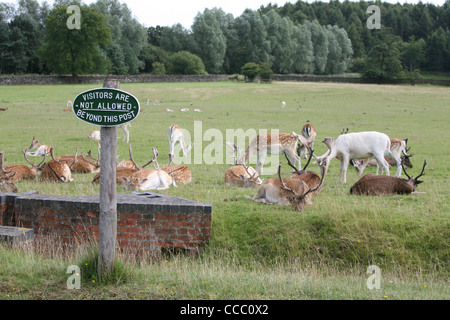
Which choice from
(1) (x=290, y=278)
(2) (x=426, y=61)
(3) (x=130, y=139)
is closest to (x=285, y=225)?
(1) (x=290, y=278)

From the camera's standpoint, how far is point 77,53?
57500 mm

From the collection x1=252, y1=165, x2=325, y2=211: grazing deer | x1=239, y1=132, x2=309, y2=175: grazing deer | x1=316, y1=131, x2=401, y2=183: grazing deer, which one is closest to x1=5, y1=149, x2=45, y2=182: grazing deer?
x1=239, y1=132, x2=309, y2=175: grazing deer

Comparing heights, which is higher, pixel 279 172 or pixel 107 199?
pixel 107 199

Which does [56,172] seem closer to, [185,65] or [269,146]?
[269,146]

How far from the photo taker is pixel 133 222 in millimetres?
7762

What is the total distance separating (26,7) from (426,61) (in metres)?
69.5

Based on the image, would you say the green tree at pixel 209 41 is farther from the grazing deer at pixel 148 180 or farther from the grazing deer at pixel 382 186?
the grazing deer at pixel 382 186

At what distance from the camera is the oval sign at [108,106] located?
5477 millimetres

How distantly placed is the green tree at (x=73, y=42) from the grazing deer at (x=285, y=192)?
5116 centimetres

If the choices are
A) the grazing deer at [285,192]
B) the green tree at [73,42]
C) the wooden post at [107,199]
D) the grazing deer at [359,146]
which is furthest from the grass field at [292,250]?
the green tree at [73,42]

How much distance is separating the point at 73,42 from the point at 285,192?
177 ft

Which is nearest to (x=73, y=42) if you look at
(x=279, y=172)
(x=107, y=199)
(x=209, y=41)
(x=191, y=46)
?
(x=191, y=46)

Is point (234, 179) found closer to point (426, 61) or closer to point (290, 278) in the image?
point (290, 278)

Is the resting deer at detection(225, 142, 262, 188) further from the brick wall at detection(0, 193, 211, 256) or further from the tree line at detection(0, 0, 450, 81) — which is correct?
the tree line at detection(0, 0, 450, 81)
